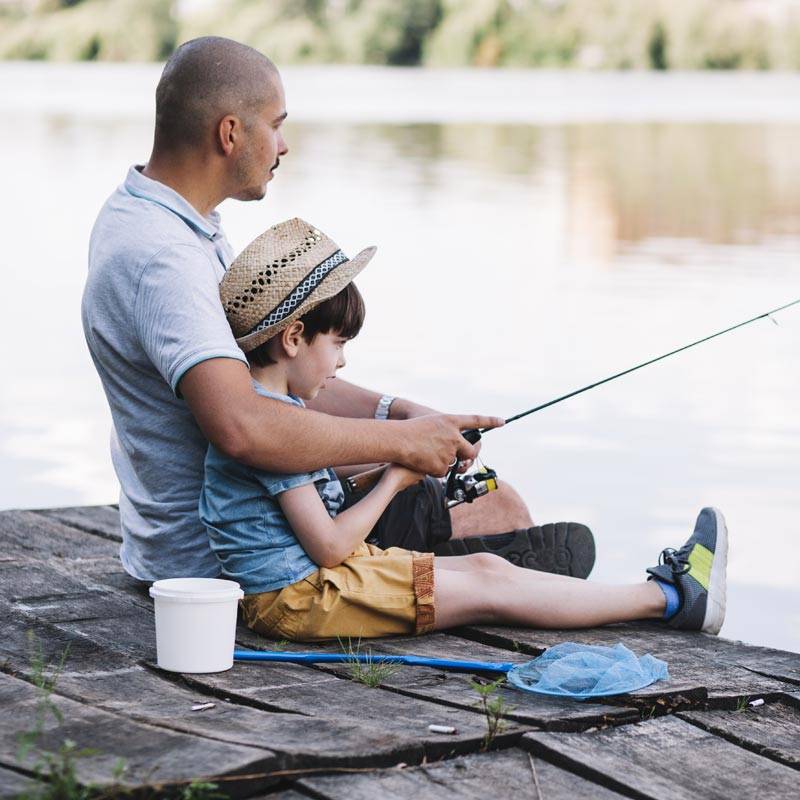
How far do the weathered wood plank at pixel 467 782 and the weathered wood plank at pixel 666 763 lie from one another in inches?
1.3

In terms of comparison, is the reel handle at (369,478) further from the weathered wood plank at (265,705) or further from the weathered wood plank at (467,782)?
the weathered wood plank at (467,782)

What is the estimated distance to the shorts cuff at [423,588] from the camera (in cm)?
304

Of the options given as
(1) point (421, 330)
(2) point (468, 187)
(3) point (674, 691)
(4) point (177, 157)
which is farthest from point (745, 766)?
(2) point (468, 187)

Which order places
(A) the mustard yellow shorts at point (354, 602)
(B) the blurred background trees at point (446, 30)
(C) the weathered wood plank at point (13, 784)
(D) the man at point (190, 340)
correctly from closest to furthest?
(C) the weathered wood plank at point (13, 784) < (D) the man at point (190, 340) < (A) the mustard yellow shorts at point (354, 602) < (B) the blurred background trees at point (446, 30)

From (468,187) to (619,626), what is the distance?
41.1 ft

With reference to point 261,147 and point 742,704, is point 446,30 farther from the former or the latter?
point 742,704

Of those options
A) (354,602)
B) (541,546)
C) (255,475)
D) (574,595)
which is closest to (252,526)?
(255,475)

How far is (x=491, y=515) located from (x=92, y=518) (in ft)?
3.60

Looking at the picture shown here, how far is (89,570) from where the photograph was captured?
3.53 meters

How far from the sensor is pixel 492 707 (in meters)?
2.48

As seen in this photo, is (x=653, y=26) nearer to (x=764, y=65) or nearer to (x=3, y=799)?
(x=764, y=65)

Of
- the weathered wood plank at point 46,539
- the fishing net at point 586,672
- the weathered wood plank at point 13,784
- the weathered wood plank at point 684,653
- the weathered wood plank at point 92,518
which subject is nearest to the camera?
the weathered wood plank at point 13,784

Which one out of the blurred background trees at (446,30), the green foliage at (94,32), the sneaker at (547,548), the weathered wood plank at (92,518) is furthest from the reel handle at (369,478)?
the green foliage at (94,32)

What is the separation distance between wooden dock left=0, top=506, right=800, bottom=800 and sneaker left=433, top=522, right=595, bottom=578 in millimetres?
287
